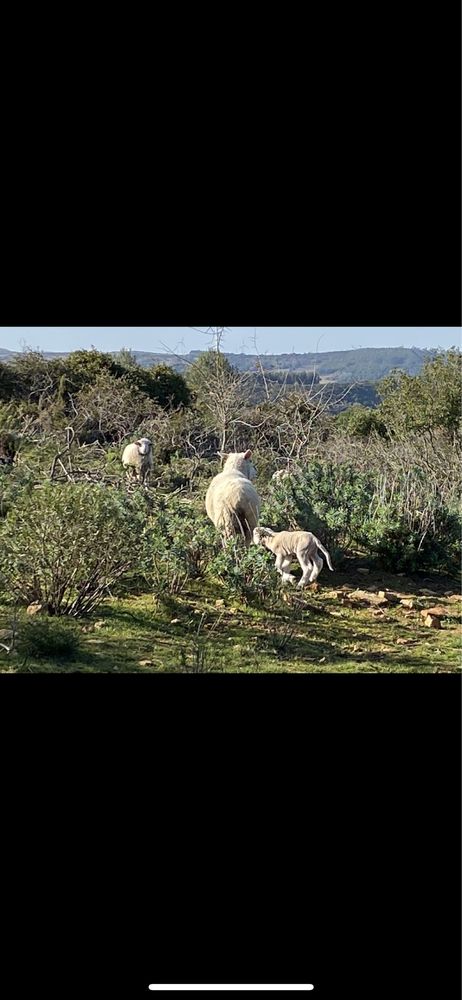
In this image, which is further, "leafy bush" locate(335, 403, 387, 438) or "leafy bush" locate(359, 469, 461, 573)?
"leafy bush" locate(335, 403, 387, 438)

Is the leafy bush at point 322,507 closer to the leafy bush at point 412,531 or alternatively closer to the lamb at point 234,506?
the leafy bush at point 412,531

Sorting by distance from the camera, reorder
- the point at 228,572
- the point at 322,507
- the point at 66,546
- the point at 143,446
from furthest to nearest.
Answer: the point at 143,446
the point at 322,507
the point at 228,572
the point at 66,546

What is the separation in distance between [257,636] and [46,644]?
137cm

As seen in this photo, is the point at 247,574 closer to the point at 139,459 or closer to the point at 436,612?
the point at 436,612

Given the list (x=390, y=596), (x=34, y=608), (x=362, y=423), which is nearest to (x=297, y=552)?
(x=390, y=596)

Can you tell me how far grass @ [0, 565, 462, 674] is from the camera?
4.90 meters

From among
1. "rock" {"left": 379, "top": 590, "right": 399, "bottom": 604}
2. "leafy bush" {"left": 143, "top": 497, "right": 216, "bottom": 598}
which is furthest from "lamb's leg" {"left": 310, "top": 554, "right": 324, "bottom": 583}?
"leafy bush" {"left": 143, "top": 497, "right": 216, "bottom": 598}

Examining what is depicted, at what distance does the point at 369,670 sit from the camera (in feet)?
16.4

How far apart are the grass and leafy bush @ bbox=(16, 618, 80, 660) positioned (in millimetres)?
30

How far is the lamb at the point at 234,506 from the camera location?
660cm

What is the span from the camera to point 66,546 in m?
5.41

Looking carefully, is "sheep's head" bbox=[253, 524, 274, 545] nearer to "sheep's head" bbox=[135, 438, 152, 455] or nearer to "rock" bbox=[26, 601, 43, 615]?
"rock" bbox=[26, 601, 43, 615]
